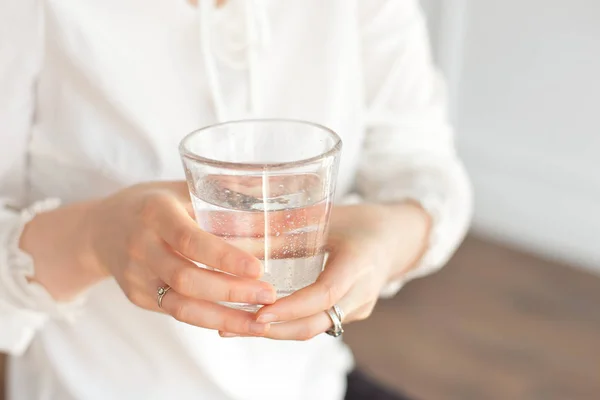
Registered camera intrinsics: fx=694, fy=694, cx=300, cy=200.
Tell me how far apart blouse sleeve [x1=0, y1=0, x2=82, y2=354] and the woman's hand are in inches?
3.4

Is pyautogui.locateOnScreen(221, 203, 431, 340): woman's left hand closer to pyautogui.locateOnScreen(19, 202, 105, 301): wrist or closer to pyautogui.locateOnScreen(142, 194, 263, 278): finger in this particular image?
pyautogui.locateOnScreen(142, 194, 263, 278): finger

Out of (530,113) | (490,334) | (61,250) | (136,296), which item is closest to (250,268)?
(136,296)

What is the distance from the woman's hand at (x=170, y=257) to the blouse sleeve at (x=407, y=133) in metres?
0.33

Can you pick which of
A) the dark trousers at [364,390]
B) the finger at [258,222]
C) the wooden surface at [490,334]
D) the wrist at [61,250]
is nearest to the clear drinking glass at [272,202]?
the finger at [258,222]

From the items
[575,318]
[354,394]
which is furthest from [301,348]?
[575,318]

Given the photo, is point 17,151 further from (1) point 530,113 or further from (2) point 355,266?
(1) point 530,113

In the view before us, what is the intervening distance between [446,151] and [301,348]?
0.29 metres

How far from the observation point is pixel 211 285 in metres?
0.44

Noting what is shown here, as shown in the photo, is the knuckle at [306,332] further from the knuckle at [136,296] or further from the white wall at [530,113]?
the white wall at [530,113]

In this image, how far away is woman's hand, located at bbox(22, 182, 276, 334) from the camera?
1.42 ft

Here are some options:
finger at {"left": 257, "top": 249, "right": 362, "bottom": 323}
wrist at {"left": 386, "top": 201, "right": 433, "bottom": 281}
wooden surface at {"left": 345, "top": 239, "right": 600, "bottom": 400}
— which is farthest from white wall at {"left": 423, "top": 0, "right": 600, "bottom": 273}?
finger at {"left": 257, "top": 249, "right": 362, "bottom": 323}

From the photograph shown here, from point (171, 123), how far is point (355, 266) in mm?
258

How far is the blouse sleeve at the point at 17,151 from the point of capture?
2.00 ft

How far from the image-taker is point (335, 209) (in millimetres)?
601
